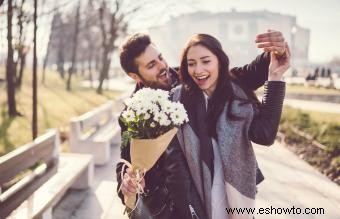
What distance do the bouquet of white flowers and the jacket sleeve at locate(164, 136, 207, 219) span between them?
117mm

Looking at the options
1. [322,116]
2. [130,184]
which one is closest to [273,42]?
[130,184]

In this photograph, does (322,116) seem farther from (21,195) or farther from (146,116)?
(146,116)

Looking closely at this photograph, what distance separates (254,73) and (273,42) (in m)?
0.38

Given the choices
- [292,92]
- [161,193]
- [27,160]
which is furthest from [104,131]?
[292,92]

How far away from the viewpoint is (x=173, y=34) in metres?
92.9

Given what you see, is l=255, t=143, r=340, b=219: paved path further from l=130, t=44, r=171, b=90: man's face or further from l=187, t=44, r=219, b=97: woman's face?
l=187, t=44, r=219, b=97: woman's face

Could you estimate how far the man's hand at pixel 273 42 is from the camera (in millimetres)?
2139

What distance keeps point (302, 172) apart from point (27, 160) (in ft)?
16.4

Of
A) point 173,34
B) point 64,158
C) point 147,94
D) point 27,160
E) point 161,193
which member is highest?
point 173,34

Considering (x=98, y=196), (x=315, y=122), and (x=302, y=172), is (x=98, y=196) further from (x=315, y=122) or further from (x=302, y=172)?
(x=315, y=122)

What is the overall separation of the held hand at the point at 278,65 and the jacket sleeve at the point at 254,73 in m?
0.16

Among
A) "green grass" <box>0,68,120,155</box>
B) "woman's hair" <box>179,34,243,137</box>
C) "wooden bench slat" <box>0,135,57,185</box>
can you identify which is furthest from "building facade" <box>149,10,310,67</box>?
"woman's hair" <box>179,34,243,137</box>

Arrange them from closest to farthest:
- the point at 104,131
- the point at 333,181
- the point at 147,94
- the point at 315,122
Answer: the point at 147,94
the point at 333,181
the point at 104,131
the point at 315,122

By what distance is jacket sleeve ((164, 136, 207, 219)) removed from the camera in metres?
2.15
